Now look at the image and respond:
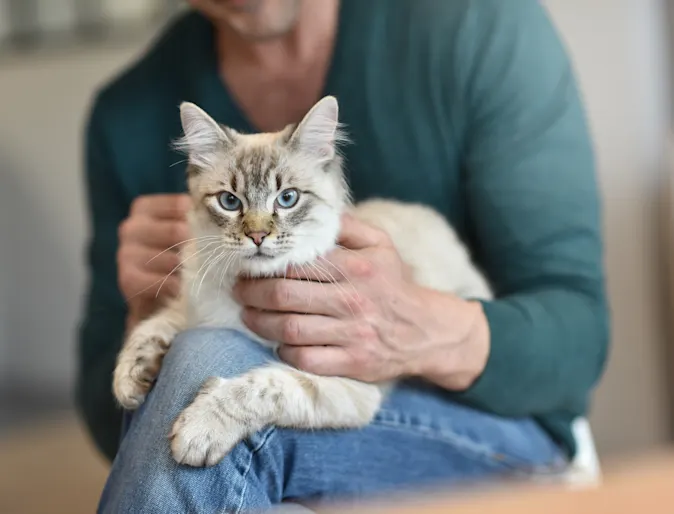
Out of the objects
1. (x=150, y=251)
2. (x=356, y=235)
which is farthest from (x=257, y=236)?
(x=150, y=251)

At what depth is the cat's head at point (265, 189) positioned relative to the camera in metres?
0.76

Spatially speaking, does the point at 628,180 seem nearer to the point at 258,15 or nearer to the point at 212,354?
the point at 258,15

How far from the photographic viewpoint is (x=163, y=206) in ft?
3.03

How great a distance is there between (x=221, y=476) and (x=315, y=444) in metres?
0.12

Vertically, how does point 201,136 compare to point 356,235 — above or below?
above

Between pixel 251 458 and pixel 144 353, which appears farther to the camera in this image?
pixel 144 353

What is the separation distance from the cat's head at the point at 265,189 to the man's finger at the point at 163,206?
72mm

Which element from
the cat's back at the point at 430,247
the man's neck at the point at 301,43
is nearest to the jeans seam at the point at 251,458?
the cat's back at the point at 430,247

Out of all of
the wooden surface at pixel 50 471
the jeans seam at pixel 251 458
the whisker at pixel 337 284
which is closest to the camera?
the jeans seam at pixel 251 458

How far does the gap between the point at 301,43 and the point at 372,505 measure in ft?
1.99

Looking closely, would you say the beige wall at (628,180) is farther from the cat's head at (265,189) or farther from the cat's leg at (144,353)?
the cat's leg at (144,353)

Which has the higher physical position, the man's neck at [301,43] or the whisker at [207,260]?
the man's neck at [301,43]

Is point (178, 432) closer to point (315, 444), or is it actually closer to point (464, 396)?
point (315, 444)

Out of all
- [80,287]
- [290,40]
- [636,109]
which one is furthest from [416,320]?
[80,287]
